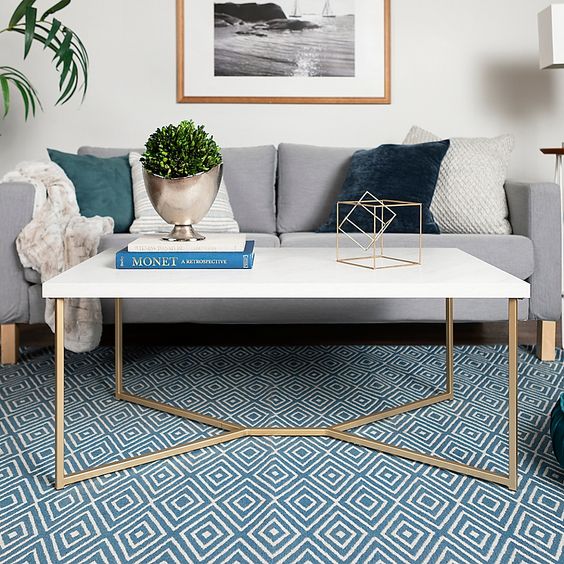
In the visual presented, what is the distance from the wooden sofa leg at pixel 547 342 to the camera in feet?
8.11

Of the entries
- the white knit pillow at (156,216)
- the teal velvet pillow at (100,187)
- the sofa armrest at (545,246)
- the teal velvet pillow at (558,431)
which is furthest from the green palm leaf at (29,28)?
the teal velvet pillow at (558,431)

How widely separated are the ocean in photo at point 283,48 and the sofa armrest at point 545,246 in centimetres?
140

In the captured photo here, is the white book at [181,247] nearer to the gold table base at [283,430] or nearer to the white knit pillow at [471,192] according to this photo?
the gold table base at [283,430]

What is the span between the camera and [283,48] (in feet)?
11.3

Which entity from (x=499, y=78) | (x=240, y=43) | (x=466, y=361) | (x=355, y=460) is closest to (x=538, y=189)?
(x=466, y=361)

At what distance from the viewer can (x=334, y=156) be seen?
3.12m

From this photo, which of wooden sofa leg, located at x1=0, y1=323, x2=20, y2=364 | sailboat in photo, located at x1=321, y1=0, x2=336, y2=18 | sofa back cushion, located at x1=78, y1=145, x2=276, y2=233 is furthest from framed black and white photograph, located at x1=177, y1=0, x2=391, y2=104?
wooden sofa leg, located at x1=0, y1=323, x2=20, y2=364

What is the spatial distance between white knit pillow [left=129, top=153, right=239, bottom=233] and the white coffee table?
1061mm

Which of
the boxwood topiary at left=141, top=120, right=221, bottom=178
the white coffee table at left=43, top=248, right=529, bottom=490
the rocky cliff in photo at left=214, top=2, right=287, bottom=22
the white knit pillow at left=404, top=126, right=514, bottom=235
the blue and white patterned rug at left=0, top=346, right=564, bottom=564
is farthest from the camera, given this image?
the rocky cliff in photo at left=214, top=2, right=287, bottom=22

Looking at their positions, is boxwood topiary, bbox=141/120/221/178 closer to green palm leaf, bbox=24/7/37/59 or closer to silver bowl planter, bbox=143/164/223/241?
silver bowl planter, bbox=143/164/223/241

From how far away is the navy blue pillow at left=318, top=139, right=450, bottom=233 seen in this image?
2660 millimetres

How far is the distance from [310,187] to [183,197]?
1.45 m

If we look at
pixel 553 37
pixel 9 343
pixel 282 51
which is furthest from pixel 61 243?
pixel 553 37

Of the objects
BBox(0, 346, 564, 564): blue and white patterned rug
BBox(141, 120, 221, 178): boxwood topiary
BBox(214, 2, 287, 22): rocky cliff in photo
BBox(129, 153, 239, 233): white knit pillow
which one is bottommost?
BBox(0, 346, 564, 564): blue and white patterned rug
